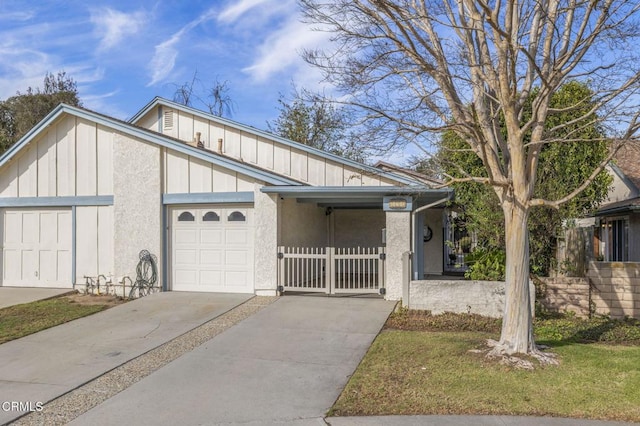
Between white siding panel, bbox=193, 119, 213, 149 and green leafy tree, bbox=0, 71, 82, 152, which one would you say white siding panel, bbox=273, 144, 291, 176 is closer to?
white siding panel, bbox=193, 119, 213, 149

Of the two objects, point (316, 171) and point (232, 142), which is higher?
point (232, 142)

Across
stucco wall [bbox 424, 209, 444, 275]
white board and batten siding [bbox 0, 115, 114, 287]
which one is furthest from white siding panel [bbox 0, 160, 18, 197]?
stucco wall [bbox 424, 209, 444, 275]

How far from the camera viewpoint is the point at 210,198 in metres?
11.7

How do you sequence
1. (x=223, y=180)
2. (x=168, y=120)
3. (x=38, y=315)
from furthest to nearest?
1. (x=168, y=120)
2. (x=223, y=180)
3. (x=38, y=315)

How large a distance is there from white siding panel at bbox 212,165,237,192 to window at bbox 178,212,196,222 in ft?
3.05

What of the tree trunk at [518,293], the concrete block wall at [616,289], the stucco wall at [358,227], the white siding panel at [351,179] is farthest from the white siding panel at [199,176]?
the concrete block wall at [616,289]

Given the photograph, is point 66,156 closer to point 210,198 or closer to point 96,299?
point 96,299

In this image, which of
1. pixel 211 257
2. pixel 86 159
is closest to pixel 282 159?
pixel 211 257

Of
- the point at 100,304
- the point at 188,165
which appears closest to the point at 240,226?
the point at 188,165

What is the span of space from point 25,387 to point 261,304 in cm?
511

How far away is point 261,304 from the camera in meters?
10.4

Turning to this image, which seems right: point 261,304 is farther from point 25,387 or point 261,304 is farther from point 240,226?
point 25,387

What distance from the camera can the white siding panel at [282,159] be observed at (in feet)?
45.1

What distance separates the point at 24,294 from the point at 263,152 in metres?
7.07
